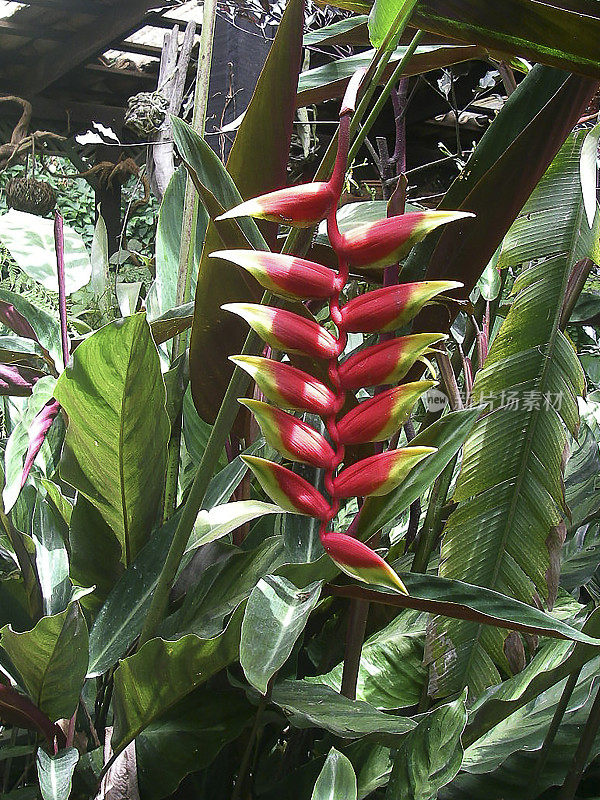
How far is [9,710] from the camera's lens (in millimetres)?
490

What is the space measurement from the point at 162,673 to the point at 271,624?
0.10 metres

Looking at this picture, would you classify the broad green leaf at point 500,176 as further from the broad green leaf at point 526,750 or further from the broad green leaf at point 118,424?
the broad green leaf at point 526,750

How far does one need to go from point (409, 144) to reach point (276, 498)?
365 centimetres

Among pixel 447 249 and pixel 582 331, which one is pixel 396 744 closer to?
pixel 447 249

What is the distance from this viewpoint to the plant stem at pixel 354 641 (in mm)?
520

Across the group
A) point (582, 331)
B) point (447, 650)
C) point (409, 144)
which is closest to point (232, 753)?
point (447, 650)

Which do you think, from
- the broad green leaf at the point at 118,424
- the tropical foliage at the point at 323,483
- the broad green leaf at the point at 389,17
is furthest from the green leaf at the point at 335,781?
the broad green leaf at the point at 389,17

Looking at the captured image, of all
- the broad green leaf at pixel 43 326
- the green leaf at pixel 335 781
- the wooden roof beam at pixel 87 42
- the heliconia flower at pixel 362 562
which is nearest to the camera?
the heliconia flower at pixel 362 562

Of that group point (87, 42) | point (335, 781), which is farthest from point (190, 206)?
point (87, 42)

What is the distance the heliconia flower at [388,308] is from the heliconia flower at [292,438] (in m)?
0.04

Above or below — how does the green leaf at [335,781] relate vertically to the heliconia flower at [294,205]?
below

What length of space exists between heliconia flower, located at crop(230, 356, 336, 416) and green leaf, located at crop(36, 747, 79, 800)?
28 cm

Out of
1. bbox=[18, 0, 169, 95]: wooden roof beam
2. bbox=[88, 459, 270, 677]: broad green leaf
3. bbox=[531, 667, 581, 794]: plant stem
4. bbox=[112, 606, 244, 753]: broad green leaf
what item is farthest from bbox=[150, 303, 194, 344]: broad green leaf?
bbox=[18, 0, 169, 95]: wooden roof beam

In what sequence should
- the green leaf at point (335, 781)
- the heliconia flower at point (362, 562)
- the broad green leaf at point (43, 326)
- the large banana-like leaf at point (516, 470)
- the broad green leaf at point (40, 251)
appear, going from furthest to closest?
the broad green leaf at point (40, 251)
the broad green leaf at point (43, 326)
the large banana-like leaf at point (516, 470)
the green leaf at point (335, 781)
the heliconia flower at point (362, 562)
